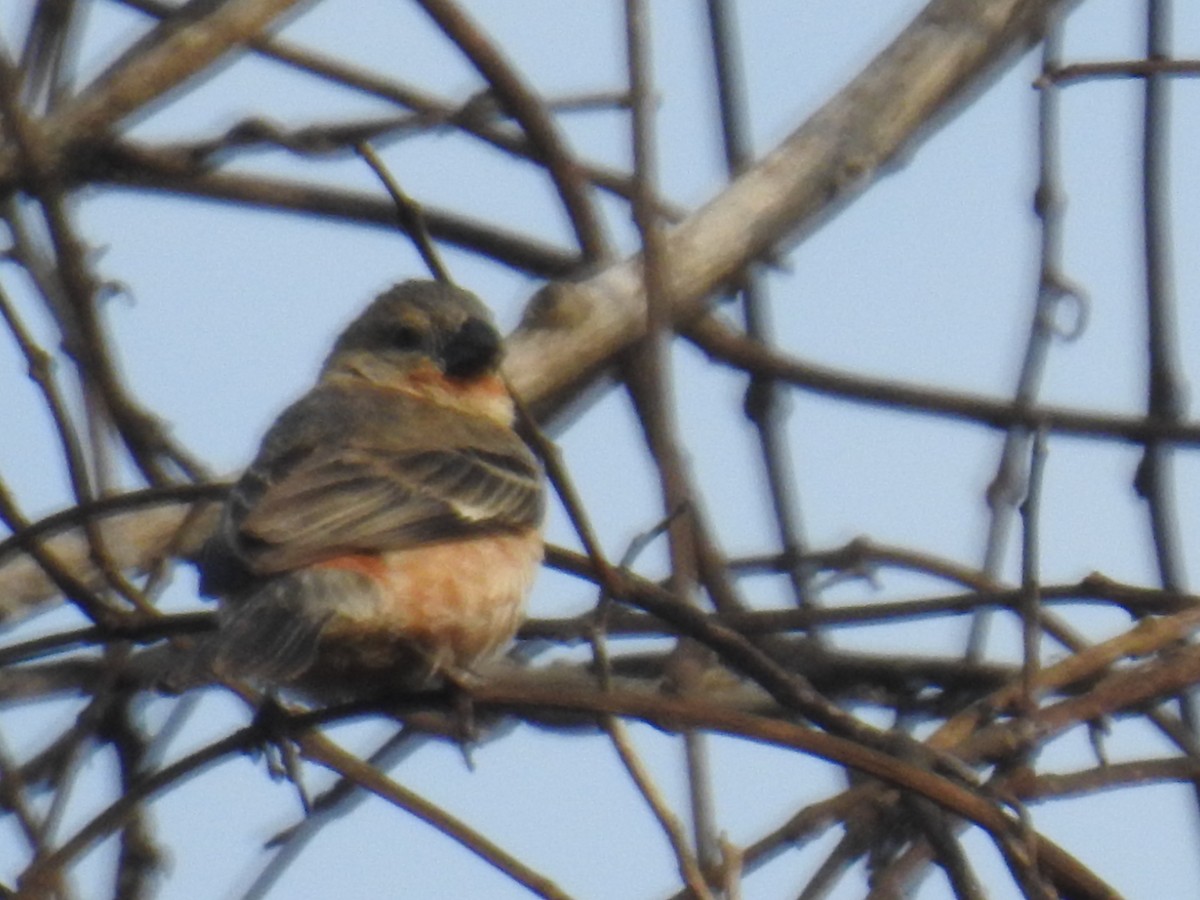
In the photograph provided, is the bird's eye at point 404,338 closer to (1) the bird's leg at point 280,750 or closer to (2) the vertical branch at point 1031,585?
(1) the bird's leg at point 280,750

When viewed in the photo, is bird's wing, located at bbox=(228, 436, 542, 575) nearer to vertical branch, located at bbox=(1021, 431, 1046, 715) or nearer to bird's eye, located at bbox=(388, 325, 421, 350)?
bird's eye, located at bbox=(388, 325, 421, 350)

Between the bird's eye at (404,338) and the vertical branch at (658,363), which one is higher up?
the bird's eye at (404,338)

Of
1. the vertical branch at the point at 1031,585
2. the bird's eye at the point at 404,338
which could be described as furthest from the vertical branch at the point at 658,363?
the bird's eye at the point at 404,338

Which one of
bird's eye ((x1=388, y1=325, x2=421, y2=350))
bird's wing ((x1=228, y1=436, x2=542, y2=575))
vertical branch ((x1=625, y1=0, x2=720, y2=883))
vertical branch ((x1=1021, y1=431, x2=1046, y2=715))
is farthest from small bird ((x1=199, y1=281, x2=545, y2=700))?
vertical branch ((x1=1021, y1=431, x2=1046, y2=715))

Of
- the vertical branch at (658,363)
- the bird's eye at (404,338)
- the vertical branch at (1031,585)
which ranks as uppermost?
the bird's eye at (404,338)

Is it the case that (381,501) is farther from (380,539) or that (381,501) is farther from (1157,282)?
(1157,282)

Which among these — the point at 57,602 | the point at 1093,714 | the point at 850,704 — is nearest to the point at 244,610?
the point at 57,602

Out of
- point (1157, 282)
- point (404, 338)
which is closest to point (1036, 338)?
point (1157, 282)
